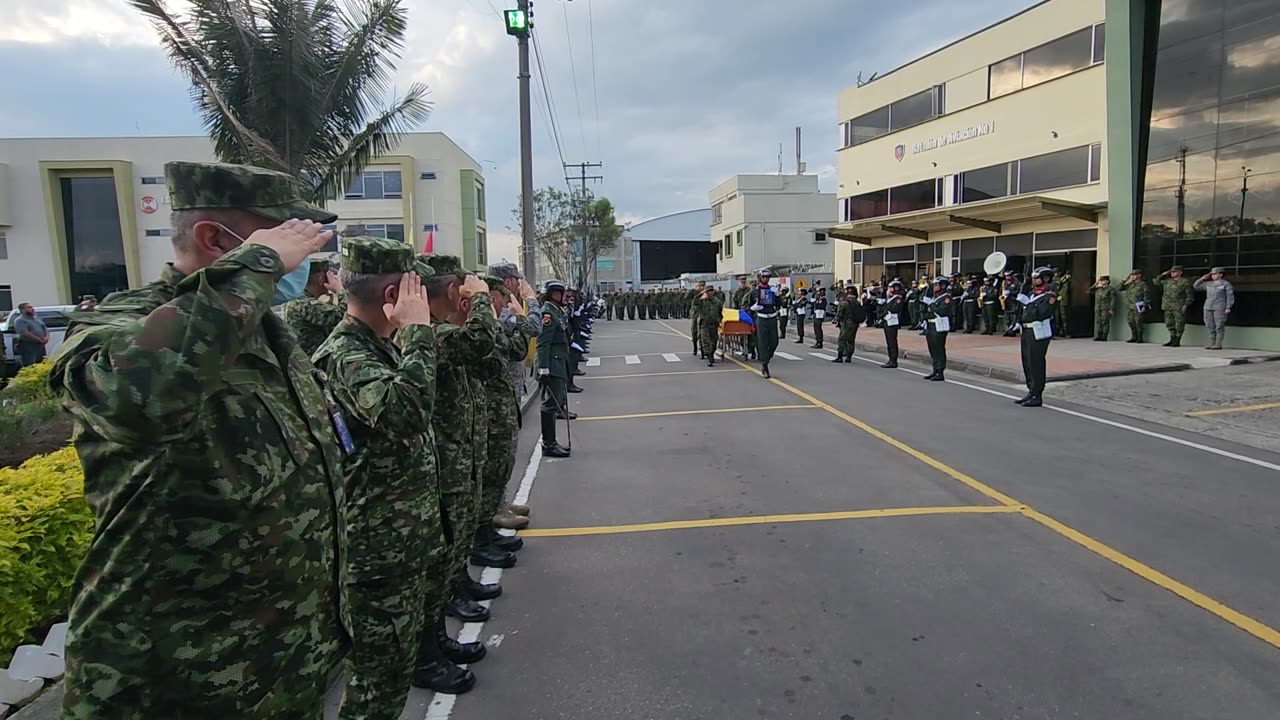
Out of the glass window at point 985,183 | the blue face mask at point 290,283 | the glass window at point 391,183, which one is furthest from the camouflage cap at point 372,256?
the glass window at point 391,183

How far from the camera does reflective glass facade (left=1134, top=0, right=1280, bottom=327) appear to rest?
1389 centimetres

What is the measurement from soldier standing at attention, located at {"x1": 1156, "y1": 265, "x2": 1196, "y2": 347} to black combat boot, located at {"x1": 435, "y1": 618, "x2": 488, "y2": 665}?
16817 mm

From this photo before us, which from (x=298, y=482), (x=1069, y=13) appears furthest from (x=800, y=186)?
(x=298, y=482)

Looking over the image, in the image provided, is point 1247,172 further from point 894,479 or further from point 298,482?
point 298,482

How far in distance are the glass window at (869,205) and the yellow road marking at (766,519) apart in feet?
80.7

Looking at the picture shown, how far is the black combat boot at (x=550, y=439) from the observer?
767cm

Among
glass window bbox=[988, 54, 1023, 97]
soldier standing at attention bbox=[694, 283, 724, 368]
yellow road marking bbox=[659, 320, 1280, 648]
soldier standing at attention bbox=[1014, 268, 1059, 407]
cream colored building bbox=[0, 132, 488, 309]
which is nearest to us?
yellow road marking bbox=[659, 320, 1280, 648]

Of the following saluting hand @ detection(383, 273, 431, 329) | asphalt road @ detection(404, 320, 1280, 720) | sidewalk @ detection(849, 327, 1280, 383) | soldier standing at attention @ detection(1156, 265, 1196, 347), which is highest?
saluting hand @ detection(383, 273, 431, 329)

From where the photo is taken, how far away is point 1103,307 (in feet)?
55.9

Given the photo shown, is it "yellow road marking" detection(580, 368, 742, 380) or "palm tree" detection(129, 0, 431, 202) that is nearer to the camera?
"palm tree" detection(129, 0, 431, 202)

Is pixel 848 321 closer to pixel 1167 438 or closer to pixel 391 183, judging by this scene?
pixel 1167 438

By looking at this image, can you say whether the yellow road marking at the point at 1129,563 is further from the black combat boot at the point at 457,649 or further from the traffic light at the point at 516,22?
the traffic light at the point at 516,22

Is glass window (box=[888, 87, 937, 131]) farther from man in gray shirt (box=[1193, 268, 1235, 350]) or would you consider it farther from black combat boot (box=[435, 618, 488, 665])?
black combat boot (box=[435, 618, 488, 665])

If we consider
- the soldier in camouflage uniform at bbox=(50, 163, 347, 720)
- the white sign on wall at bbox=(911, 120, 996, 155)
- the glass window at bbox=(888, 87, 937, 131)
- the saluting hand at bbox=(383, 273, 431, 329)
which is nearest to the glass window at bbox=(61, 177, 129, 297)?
the glass window at bbox=(888, 87, 937, 131)
